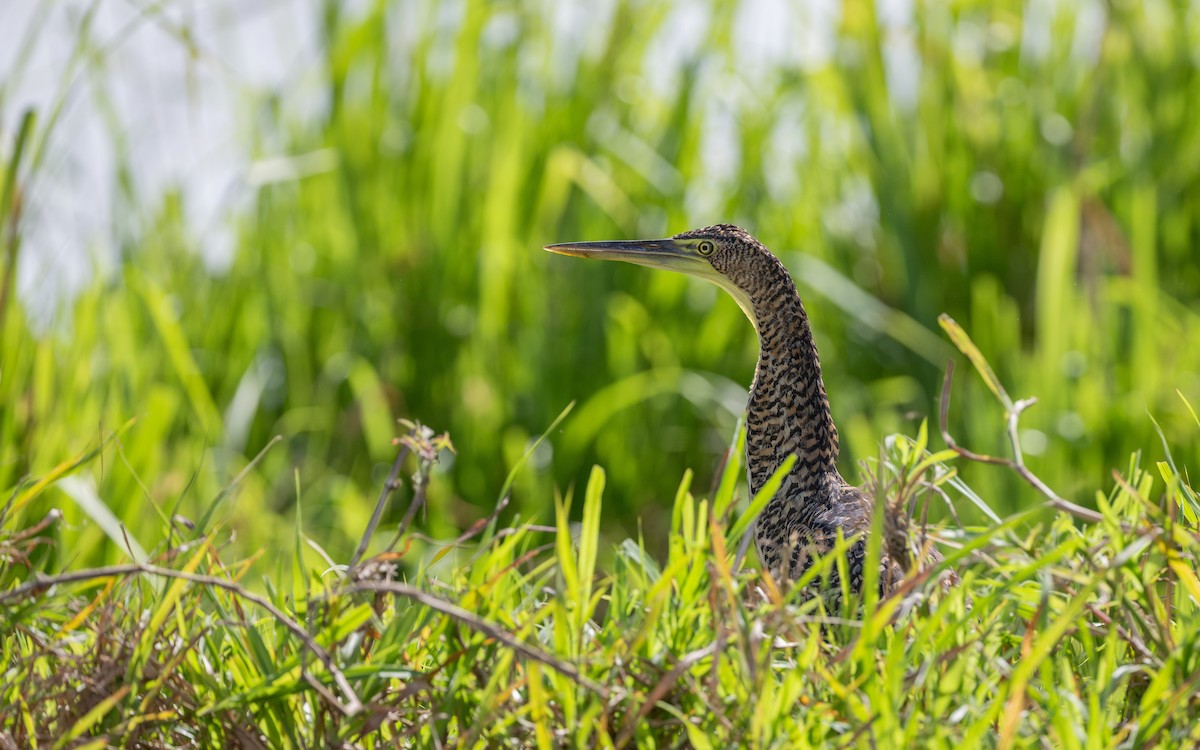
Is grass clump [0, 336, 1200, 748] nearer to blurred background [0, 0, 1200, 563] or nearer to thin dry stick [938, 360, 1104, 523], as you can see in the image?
thin dry stick [938, 360, 1104, 523]

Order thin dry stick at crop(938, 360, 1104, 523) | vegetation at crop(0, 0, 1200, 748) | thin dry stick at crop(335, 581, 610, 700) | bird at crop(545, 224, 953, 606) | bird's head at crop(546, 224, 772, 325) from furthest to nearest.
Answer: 1. vegetation at crop(0, 0, 1200, 748)
2. bird's head at crop(546, 224, 772, 325)
3. bird at crop(545, 224, 953, 606)
4. thin dry stick at crop(938, 360, 1104, 523)
5. thin dry stick at crop(335, 581, 610, 700)

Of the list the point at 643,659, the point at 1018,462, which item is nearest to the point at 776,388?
the point at 1018,462

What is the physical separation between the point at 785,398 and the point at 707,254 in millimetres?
453

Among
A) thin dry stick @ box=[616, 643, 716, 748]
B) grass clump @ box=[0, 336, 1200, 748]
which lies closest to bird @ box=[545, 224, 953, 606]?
grass clump @ box=[0, 336, 1200, 748]

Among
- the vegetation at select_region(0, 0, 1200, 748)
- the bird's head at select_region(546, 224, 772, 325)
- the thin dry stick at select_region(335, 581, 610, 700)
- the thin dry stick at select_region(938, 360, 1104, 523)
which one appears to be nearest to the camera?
the thin dry stick at select_region(335, 581, 610, 700)

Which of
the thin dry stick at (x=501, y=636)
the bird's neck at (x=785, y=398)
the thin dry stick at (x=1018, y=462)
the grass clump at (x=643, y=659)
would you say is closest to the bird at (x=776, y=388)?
the bird's neck at (x=785, y=398)

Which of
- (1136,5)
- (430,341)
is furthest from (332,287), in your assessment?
(1136,5)

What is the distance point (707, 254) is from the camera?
11.2ft

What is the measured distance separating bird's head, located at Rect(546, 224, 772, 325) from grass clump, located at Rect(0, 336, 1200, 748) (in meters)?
1.33

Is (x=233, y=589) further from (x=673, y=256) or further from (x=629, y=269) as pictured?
(x=629, y=269)

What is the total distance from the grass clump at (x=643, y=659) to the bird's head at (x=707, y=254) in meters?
1.33

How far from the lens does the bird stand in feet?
9.73

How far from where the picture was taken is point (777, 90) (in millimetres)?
6797

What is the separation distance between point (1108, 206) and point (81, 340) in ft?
15.0
